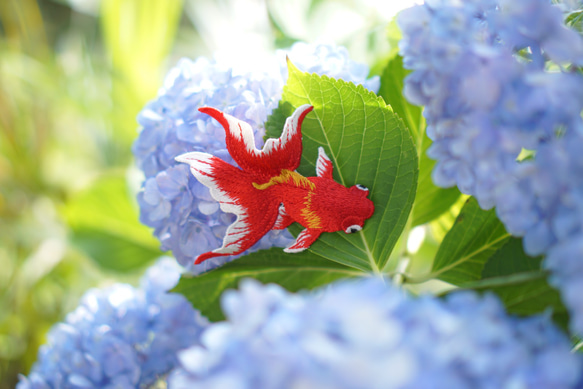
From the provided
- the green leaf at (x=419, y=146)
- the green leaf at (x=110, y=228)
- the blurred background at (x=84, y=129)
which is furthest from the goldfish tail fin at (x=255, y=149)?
the green leaf at (x=110, y=228)

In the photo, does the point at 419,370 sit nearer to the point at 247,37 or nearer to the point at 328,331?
the point at 328,331

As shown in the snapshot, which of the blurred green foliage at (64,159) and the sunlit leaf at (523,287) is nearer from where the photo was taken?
the sunlit leaf at (523,287)

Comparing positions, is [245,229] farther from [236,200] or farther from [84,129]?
[84,129]

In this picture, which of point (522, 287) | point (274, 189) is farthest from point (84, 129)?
point (522, 287)

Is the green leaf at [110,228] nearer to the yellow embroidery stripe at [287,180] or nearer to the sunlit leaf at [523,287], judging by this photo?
the yellow embroidery stripe at [287,180]

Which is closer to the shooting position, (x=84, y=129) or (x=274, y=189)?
(x=274, y=189)

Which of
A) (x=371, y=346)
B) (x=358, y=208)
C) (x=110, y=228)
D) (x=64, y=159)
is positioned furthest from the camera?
(x=64, y=159)

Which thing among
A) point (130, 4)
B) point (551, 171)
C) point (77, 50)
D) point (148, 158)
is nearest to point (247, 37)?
point (130, 4)
